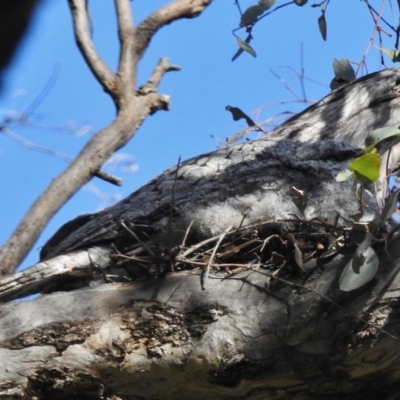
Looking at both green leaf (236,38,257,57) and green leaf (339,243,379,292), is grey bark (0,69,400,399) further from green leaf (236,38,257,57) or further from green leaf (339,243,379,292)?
green leaf (236,38,257,57)

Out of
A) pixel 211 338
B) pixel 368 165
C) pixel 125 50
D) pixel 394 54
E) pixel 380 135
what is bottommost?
pixel 211 338

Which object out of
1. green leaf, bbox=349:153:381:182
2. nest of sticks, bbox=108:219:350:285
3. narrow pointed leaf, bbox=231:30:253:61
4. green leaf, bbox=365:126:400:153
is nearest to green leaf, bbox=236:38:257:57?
narrow pointed leaf, bbox=231:30:253:61

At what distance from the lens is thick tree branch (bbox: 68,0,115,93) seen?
3502 mm

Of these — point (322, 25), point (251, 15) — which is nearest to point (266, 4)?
point (251, 15)

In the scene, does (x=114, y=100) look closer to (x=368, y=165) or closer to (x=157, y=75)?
(x=157, y=75)

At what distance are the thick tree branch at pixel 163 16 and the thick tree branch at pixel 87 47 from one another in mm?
219

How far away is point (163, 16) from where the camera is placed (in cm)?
371

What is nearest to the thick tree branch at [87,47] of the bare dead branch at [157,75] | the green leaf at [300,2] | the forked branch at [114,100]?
the forked branch at [114,100]

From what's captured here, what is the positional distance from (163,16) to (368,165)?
2145 mm

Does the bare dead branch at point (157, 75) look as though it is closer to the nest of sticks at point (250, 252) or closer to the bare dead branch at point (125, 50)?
the bare dead branch at point (125, 50)

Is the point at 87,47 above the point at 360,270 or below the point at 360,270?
above

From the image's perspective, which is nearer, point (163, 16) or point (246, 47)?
point (246, 47)

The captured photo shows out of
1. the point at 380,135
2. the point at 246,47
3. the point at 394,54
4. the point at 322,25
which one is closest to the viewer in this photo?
the point at 380,135

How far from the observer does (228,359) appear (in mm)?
1997
